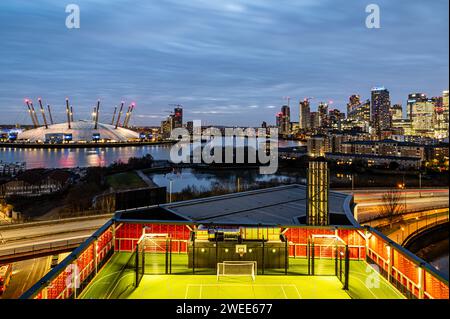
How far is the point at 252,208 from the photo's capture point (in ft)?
23.0

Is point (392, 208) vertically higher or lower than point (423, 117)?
lower

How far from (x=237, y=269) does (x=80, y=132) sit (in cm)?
4677

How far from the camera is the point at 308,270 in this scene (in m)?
3.98

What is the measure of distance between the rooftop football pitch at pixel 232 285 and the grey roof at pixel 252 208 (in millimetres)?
1601

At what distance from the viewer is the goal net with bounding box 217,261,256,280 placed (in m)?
3.75

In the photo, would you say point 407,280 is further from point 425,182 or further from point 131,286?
point 425,182

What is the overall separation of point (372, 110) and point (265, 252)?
7165 centimetres

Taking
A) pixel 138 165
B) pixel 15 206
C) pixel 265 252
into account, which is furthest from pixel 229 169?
pixel 265 252

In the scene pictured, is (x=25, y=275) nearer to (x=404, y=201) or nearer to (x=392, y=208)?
(x=392, y=208)

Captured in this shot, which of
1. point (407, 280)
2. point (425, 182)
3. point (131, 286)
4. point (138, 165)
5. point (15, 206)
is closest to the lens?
point (407, 280)

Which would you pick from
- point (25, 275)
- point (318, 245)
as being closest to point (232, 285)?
point (318, 245)

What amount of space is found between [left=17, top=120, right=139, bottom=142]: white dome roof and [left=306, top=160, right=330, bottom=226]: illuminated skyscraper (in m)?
44.6

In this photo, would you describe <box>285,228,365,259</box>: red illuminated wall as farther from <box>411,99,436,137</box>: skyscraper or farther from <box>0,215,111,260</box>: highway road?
<box>411,99,436,137</box>: skyscraper
